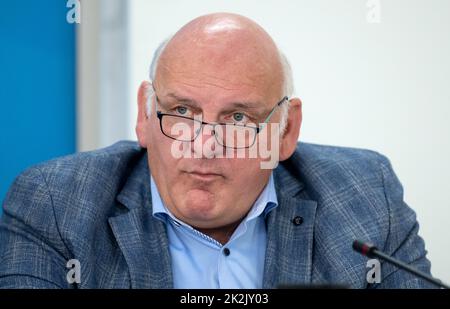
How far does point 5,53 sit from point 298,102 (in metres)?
1.05

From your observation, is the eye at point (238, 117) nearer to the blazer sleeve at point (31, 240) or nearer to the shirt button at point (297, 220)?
the shirt button at point (297, 220)

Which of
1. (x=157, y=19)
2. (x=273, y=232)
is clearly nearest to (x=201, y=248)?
(x=273, y=232)

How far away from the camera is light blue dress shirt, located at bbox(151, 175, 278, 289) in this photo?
1741 mm

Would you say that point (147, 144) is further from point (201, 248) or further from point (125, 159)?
point (201, 248)

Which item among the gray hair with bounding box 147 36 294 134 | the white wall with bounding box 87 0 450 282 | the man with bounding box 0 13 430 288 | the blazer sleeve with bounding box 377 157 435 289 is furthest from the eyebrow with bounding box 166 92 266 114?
the white wall with bounding box 87 0 450 282

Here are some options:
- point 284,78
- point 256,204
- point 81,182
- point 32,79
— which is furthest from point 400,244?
point 32,79

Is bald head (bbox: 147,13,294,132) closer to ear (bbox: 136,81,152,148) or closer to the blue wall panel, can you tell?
ear (bbox: 136,81,152,148)

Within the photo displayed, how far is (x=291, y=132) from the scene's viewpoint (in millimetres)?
1895

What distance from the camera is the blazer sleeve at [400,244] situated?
1.75m

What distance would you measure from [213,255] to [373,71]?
105 centimetres

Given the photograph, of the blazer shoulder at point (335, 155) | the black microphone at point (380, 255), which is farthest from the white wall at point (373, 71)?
the black microphone at point (380, 255)
